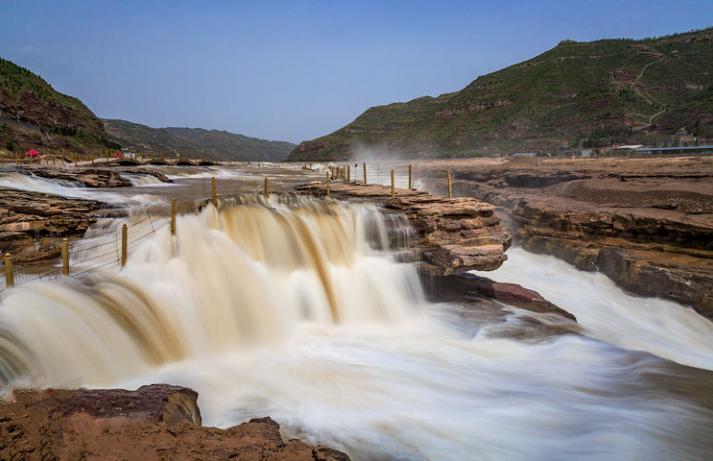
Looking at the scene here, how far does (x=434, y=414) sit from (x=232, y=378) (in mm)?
3324

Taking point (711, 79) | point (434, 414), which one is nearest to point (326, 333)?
point (434, 414)

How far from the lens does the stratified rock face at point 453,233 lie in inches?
508

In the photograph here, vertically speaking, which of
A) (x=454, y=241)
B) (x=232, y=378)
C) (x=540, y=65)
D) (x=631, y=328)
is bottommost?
(x=631, y=328)

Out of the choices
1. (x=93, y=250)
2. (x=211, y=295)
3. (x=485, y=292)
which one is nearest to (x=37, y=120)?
(x=93, y=250)

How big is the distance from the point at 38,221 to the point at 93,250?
1489 mm

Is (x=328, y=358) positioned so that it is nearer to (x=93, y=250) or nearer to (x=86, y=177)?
(x=93, y=250)

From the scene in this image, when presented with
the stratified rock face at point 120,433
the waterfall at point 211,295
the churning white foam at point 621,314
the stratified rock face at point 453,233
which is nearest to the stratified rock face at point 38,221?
the waterfall at point 211,295

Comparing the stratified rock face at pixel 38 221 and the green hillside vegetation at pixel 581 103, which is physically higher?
the green hillside vegetation at pixel 581 103

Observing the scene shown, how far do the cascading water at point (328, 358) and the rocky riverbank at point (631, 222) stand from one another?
5429 mm

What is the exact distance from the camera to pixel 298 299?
11070mm

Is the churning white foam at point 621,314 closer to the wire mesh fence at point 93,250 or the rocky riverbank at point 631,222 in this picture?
the rocky riverbank at point 631,222

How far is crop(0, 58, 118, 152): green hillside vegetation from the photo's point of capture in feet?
145

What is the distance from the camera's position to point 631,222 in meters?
16.3

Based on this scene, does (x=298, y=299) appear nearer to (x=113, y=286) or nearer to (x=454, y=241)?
(x=113, y=286)
